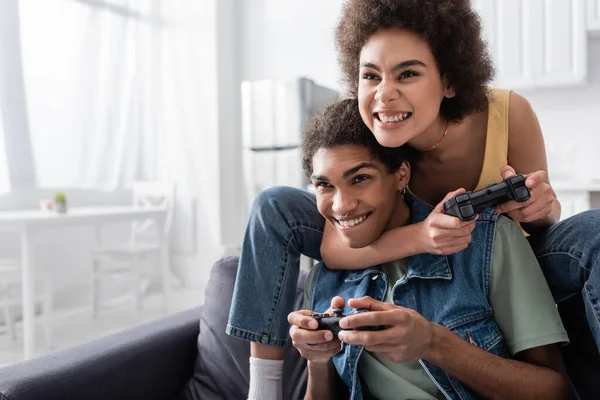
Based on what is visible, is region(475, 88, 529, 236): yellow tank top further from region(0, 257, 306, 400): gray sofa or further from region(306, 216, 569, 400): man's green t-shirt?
region(0, 257, 306, 400): gray sofa

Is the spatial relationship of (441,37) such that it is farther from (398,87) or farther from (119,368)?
(119,368)

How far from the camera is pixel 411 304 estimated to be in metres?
1.06

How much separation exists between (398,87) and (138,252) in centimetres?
318

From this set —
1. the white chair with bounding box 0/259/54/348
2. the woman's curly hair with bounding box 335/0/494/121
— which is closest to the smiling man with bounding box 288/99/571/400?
the woman's curly hair with bounding box 335/0/494/121

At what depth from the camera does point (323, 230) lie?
3.98 ft

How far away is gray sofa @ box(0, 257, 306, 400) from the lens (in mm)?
1172

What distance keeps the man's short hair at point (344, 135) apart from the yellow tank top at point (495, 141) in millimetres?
189

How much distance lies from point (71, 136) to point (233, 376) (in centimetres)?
340

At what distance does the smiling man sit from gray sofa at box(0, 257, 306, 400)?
0.29 meters

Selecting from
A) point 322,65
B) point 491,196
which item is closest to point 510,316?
point 491,196

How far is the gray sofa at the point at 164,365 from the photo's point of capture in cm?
117

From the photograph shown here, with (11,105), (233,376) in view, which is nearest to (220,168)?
(11,105)

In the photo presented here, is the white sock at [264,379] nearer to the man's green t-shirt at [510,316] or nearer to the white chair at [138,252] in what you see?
the man's green t-shirt at [510,316]

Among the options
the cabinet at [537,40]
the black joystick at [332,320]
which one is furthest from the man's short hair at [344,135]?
the cabinet at [537,40]
